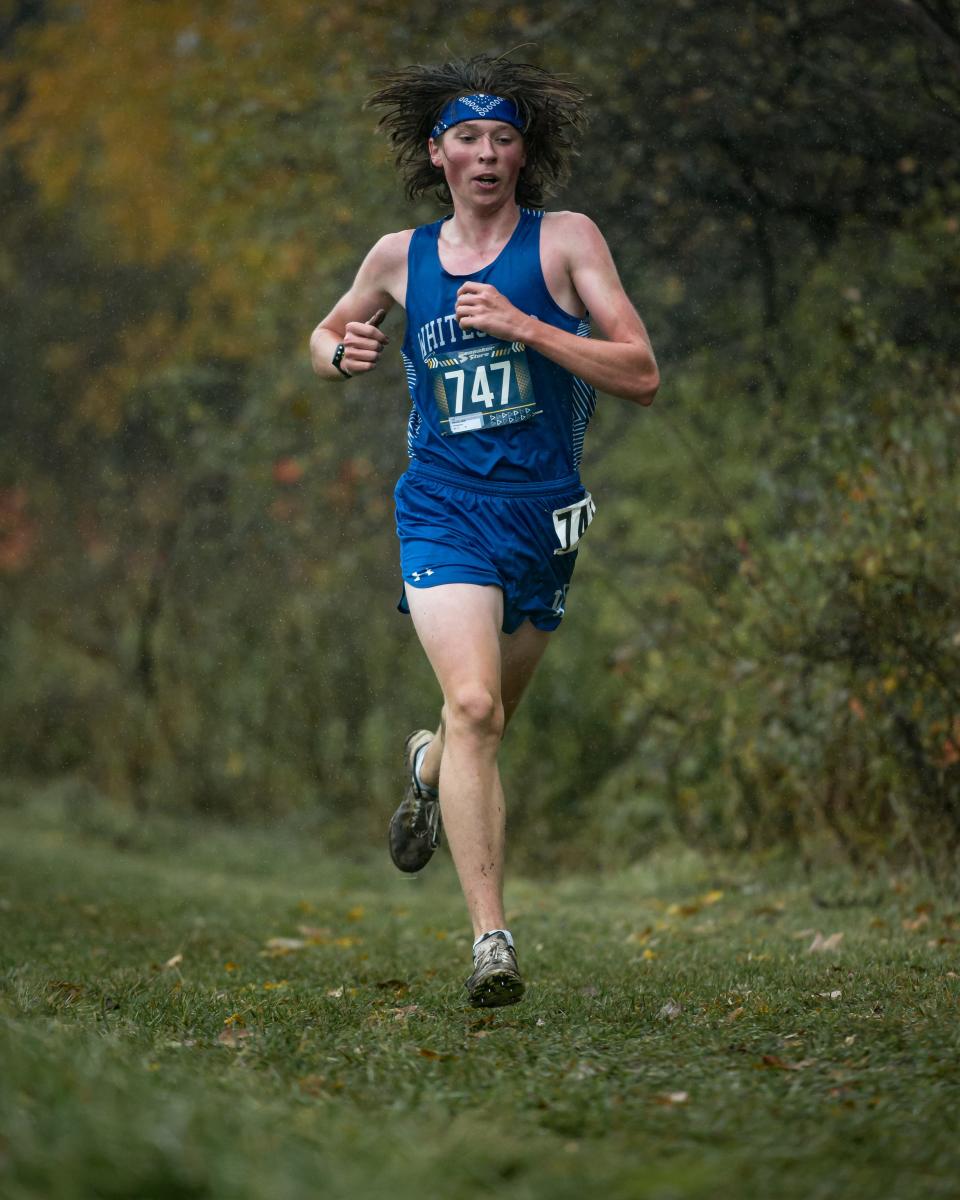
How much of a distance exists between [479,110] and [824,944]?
126 inches

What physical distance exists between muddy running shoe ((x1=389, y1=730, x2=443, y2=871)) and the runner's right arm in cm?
132

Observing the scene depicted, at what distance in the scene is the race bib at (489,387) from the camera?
4.76 meters

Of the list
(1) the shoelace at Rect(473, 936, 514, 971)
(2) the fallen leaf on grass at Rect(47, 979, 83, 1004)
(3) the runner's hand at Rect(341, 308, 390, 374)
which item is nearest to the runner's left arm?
(3) the runner's hand at Rect(341, 308, 390, 374)

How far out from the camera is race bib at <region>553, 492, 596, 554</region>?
4828mm

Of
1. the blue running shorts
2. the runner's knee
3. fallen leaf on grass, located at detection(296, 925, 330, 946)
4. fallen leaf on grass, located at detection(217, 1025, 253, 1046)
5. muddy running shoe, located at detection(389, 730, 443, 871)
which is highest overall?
the blue running shorts

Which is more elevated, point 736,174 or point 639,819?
point 736,174

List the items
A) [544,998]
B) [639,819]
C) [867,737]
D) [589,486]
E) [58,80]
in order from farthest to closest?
1. [58,80]
2. [589,486]
3. [639,819]
4. [867,737]
5. [544,998]

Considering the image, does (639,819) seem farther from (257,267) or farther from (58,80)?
(58,80)

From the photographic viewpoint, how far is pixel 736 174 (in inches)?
355

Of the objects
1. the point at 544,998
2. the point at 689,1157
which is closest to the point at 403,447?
the point at 544,998

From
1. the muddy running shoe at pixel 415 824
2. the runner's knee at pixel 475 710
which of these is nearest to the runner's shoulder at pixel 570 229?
the runner's knee at pixel 475 710

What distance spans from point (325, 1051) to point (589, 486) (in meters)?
8.22

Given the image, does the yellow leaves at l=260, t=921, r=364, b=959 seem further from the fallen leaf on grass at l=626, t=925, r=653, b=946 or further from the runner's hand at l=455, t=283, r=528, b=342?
the runner's hand at l=455, t=283, r=528, b=342

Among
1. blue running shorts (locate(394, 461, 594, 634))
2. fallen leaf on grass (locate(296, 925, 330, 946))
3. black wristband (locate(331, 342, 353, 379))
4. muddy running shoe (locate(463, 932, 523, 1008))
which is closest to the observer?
muddy running shoe (locate(463, 932, 523, 1008))
